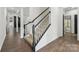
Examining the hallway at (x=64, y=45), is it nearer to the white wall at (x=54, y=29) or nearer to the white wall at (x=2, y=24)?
the white wall at (x=54, y=29)

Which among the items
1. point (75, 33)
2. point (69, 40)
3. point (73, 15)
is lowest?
point (69, 40)

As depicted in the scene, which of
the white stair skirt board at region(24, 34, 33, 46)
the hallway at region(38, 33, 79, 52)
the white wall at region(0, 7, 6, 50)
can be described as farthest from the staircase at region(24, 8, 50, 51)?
the white wall at region(0, 7, 6, 50)

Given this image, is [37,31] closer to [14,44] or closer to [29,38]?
[29,38]

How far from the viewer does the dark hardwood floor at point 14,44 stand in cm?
152

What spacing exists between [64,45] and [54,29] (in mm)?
277

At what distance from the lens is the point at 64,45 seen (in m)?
1.55

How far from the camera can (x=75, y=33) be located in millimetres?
1503

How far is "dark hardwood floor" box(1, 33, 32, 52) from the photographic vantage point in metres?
1.52

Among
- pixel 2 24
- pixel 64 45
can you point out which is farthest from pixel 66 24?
pixel 2 24

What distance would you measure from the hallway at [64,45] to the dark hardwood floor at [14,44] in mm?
253

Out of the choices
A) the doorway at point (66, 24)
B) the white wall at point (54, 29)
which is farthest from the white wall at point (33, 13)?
the doorway at point (66, 24)
